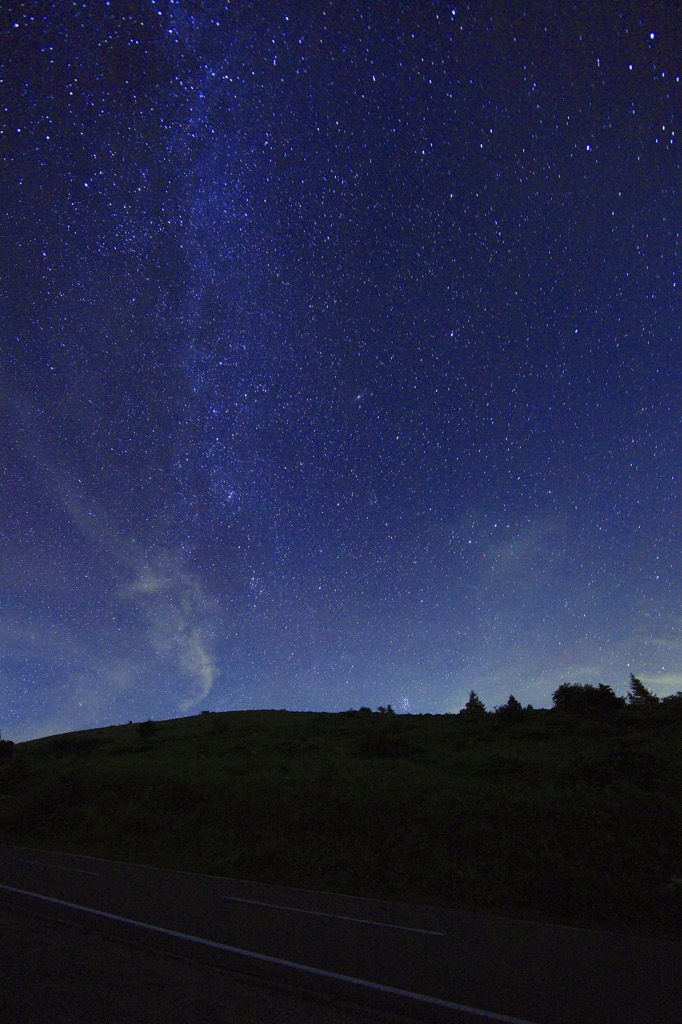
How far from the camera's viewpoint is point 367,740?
85.6 ft

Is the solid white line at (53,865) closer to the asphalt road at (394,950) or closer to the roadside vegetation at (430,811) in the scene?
the asphalt road at (394,950)

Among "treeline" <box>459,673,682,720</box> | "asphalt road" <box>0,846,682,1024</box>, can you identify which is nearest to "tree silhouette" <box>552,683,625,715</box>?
"treeline" <box>459,673,682,720</box>

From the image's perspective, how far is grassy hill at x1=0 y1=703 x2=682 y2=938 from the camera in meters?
10.8

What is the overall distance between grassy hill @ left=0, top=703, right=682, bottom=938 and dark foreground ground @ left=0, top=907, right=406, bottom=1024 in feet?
21.3

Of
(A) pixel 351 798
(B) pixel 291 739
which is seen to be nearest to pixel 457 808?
(A) pixel 351 798

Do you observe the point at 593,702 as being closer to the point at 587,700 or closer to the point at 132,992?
the point at 587,700

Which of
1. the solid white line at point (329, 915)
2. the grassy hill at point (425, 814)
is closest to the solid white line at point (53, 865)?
the grassy hill at point (425, 814)

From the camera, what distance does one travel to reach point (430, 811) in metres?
14.6

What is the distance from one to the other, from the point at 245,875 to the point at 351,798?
4.03m

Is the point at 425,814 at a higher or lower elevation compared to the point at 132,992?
higher

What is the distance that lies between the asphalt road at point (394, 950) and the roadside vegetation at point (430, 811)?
5.89 feet

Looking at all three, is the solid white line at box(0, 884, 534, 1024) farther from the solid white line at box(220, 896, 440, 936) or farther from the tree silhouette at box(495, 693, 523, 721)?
the tree silhouette at box(495, 693, 523, 721)

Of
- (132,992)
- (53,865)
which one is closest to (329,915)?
(132,992)

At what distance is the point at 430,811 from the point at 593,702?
19880 millimetres
